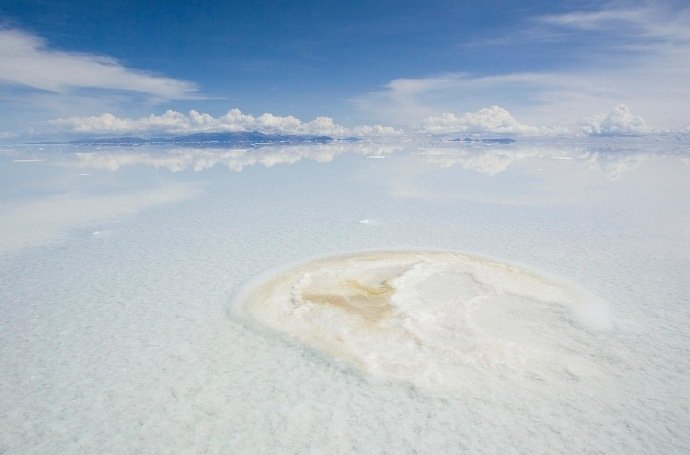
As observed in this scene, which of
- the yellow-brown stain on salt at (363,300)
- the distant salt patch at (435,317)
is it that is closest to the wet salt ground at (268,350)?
the distant salt patch at (435,317)

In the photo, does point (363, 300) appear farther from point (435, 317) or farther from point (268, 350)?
point (268, 350)

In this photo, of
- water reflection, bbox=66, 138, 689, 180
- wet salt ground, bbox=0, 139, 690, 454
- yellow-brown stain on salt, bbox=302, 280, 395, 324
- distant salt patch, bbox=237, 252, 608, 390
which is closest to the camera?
wet salt ground, bbox=0, 139, 690, 454

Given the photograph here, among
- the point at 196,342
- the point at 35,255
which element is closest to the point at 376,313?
the point at 196,342

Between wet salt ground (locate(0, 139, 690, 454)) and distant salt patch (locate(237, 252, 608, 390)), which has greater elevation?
distant salt patch (locate(237, 252, 608, 390))

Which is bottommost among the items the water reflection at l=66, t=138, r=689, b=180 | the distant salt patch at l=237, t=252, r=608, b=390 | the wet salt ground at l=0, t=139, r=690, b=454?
the water reflection at l=66, t=138, r=689, b=180

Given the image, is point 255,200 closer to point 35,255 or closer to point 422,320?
point 35,255

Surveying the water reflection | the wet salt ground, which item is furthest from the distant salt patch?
the water reflection

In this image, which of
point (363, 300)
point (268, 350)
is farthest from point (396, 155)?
point (268, 350)

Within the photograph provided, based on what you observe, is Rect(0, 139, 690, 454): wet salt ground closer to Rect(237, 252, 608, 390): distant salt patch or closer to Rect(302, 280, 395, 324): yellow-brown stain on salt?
Rect(237, 252, 608, 390): distant salt patch

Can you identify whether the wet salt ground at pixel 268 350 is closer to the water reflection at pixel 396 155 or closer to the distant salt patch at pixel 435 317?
the distant salt patch at pixel 435 317
